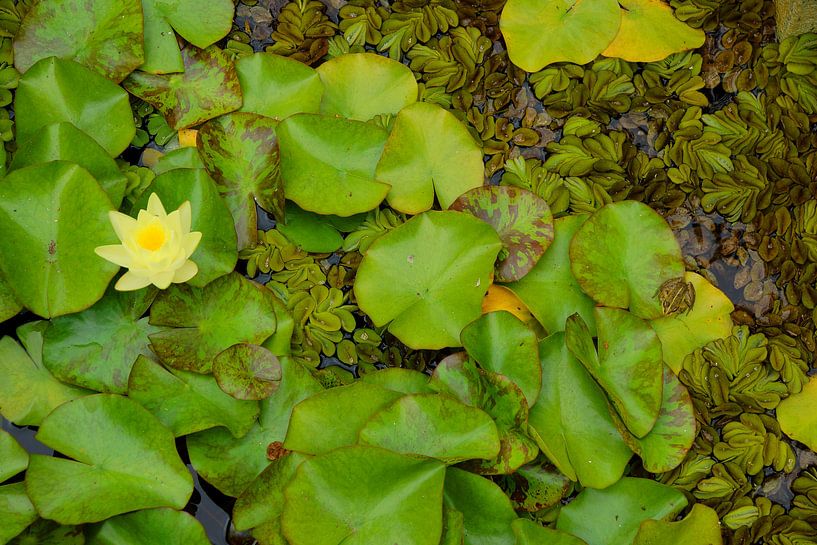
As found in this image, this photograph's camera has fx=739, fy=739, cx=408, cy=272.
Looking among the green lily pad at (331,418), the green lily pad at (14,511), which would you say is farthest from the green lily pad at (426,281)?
the green lily pad at (14,511)

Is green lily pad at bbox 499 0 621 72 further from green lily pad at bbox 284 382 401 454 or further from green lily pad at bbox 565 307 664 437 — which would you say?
green lily pad at bbox 284 382 401 454

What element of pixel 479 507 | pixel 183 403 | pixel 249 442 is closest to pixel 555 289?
pixel 479 507

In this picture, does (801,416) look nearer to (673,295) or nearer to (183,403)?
(673,295)

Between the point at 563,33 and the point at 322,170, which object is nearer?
the point at 322,170

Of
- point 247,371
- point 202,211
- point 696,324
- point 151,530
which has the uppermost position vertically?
point 202,211

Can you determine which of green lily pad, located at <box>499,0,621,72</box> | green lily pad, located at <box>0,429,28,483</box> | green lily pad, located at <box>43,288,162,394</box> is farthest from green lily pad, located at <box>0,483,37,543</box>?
green lily pad, located at <box>499,0,621,72</box>

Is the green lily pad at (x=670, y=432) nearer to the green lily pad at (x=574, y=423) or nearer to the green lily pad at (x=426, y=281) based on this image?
the green lily pad at (x=574, y=423)
